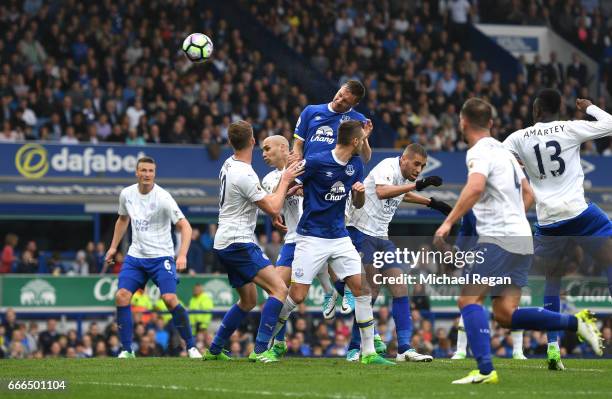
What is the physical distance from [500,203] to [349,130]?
2.36 metres

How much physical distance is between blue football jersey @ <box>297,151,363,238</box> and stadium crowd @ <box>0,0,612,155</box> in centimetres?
1377

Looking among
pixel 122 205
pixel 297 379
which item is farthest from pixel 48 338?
pixel 297 379

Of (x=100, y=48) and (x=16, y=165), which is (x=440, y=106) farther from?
(x=16, y=165)

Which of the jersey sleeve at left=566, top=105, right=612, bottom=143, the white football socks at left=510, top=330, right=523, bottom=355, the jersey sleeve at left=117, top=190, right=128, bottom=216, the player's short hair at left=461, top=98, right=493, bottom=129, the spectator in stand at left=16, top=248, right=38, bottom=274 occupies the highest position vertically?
the player's short hair at left=461, top=98, right=493, bottom=129

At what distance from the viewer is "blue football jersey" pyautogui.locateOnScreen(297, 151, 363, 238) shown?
38.8 ft

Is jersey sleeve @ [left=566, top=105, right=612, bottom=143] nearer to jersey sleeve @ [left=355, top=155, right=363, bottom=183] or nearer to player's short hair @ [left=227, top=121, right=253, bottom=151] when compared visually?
jersey sleeve @ [left=355, top=155, right=363, bottom=183]

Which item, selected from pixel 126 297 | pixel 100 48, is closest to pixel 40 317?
pixel 100 48

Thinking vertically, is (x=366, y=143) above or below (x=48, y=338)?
above

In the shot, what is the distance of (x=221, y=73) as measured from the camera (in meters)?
28.3

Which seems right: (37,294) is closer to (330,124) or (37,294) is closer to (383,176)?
(330,124)

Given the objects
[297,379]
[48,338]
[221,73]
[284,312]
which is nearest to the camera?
[297,379]

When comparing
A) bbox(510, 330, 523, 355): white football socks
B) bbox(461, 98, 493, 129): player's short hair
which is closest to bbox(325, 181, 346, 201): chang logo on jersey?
bbox(461, 98, 493, 129): player's short hair

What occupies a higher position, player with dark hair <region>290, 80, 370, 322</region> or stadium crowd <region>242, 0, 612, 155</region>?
stadium crowd <region>242, 0, 612, 155</region>

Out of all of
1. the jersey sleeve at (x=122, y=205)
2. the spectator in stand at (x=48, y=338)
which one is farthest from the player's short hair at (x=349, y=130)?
the spectator in stand at (x=48, y=338)
